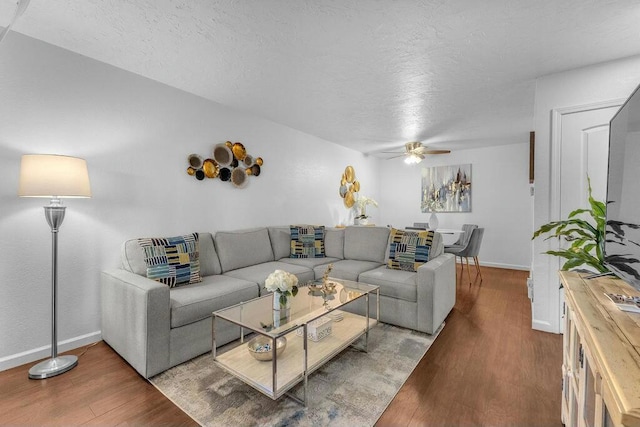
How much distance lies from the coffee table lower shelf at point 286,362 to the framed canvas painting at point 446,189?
429cm

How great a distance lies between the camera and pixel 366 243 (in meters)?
3.48

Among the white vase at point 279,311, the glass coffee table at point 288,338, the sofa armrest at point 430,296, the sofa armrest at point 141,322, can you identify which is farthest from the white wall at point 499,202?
the sofa armrest at point 141,322

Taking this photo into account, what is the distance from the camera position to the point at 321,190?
16.2 feet

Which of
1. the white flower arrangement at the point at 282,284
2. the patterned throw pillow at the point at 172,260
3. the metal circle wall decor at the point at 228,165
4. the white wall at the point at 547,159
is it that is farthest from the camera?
the metal circle wall decor at the point at 228,165

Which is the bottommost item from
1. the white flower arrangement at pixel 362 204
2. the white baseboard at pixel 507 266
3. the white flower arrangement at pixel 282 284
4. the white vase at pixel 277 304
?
the white baseboard at pixel 507 266

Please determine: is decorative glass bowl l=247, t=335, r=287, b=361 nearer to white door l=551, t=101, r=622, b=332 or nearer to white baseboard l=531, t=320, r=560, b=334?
white baseboard l=531, t=320, r=560, b=334

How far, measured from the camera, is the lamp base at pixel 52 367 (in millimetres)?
1841

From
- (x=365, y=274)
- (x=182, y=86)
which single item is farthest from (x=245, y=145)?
(x=365, y=274)

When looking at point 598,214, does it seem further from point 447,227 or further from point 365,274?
point 447,227

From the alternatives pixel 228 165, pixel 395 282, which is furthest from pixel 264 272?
pixel 228 165

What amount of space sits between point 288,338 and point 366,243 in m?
1.77

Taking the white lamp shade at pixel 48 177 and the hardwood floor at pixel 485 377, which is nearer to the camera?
the hardwood floor at pixel 485 377

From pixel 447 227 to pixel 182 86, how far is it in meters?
5.18

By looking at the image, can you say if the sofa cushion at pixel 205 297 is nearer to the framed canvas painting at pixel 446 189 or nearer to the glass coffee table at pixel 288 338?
the glass coffee table at pixel 288 338
